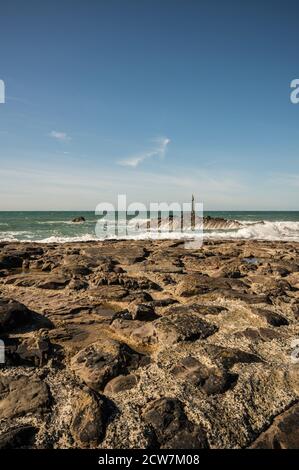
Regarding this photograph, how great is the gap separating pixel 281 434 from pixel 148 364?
1.77 meters

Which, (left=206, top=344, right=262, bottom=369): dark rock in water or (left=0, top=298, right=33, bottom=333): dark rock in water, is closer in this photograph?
(left=206, top=344, right=262, bottom=369): dark rock in water

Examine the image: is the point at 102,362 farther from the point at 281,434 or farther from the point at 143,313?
the point at 281,434

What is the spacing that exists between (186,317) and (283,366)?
1776mm

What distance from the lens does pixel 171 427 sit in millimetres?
3094

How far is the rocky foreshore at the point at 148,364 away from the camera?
10.1ft

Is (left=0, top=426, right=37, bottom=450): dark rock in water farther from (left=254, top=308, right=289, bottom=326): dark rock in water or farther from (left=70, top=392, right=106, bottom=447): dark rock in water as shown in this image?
(left=254, top=308, right=289, bottom=326): dark rock in water

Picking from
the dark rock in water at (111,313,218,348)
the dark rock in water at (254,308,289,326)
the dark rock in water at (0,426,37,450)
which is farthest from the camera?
the dark rock in water at (254,308,289,326)

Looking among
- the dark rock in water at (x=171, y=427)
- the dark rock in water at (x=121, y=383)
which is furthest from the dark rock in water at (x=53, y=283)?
the dark rock in water at (x=171, y=427)

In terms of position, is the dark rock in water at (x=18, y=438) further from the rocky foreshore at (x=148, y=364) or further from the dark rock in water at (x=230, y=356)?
the dark rock in water at (x=230, y=356)

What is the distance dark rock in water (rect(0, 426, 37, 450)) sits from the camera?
2.85m

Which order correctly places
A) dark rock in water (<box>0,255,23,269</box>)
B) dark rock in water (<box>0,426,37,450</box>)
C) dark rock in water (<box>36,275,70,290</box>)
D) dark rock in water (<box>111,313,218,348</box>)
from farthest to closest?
dark rock in water (<box>0,255,23,269</box>), dark rock in water (<box>36,275,70,290</box>), dark rock in water (<box>111,313,218,348</box>), dark rock in water (<box>0,426,37,450</box>)

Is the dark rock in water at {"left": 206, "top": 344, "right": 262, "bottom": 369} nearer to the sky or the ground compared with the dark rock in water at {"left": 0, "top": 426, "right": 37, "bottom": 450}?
nearer to the sky

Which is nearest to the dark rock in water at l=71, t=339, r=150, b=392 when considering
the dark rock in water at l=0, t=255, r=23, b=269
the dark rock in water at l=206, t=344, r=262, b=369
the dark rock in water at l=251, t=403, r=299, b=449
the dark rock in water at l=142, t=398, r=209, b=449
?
the dark rock in water at l=142, t=398, r=209, b=449

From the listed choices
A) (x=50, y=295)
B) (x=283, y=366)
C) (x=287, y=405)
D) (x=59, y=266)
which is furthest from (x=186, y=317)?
(x=59, y=266)
